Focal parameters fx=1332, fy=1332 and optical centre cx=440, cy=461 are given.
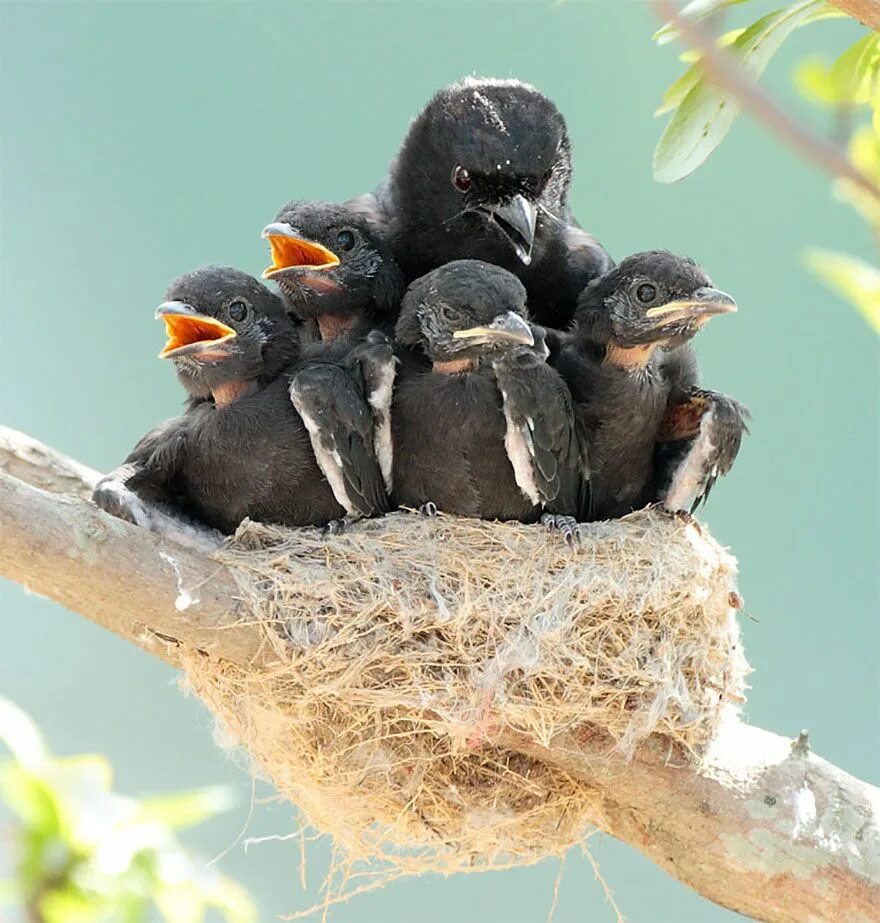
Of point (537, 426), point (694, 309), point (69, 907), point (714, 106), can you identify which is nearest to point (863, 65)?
point (714, 106)

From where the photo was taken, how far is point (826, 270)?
190cm

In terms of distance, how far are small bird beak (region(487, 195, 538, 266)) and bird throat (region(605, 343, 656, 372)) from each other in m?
0.32

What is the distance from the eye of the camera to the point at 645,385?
3404 millimetres

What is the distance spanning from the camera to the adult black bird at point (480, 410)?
3.20m

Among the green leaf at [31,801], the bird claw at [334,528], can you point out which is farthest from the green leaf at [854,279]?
the green leaf at [31,801]

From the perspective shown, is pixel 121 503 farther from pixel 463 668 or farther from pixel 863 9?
pixel 863 9

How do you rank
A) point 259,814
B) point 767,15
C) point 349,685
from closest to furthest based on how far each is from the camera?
point 767,15
point 349,685
point 259,814

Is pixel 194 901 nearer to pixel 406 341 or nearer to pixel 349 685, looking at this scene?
pixel 349 685

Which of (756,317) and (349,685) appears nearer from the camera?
(349,685)

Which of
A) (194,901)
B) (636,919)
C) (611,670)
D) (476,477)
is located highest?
(476,477)

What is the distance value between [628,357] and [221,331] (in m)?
1.03

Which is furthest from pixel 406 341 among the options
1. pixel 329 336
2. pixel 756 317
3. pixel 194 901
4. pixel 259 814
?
pixel 259 814

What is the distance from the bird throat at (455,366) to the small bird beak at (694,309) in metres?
0.45

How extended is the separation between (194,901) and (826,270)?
7.27ft
